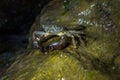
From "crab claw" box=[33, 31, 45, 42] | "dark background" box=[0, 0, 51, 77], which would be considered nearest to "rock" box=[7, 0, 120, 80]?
"crab claw" box=[33, 31, 45, 42]

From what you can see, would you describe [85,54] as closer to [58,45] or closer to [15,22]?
[58,45]

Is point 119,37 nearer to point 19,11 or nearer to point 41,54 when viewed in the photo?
point 41,54

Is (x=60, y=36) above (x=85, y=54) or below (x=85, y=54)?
above

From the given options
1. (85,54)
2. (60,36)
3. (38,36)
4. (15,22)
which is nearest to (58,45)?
(60,36)

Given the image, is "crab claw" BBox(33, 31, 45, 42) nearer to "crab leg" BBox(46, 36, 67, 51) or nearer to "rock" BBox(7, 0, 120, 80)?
"rock" BBox(7, 0, 120, 80)

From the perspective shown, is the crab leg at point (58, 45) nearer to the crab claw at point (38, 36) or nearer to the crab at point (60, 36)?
the crab at point (60, 36)

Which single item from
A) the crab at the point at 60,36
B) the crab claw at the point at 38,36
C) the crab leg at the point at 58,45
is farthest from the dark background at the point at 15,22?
the crab leg at the point at 58,45

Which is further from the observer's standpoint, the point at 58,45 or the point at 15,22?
the point at 15,22

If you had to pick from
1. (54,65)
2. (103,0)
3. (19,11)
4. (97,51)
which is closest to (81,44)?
(97,51)
